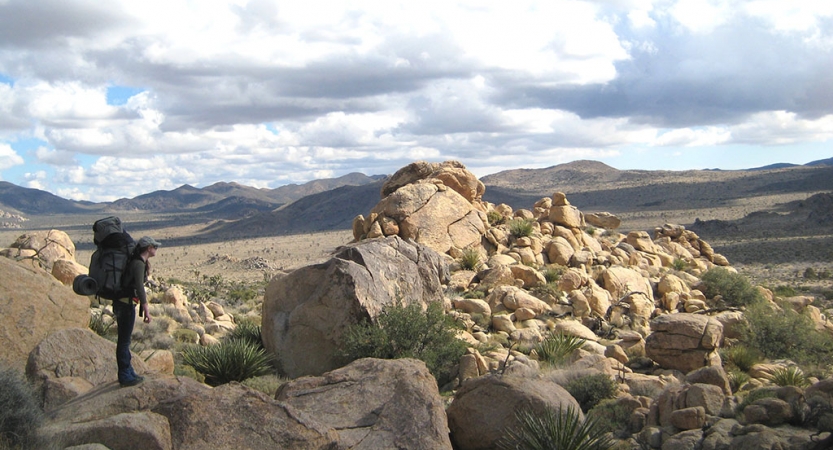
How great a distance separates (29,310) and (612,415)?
30.2 feet

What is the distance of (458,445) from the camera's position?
31.9 feet

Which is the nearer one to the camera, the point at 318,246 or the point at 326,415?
the point at 326,415

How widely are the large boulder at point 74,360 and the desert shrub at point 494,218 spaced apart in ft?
61.7

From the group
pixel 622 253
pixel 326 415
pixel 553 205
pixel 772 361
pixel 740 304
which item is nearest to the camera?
pixel 326 415

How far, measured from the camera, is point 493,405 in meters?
9.60

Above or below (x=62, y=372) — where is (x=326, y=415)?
below

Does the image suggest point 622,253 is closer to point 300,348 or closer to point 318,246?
point 300,348

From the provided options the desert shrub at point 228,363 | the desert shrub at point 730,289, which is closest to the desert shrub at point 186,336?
the desert shrub at point 228,363

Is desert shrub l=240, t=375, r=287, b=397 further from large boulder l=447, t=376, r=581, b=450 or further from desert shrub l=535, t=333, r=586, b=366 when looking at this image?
desert shrub l=535, t=333, r=586, b=366

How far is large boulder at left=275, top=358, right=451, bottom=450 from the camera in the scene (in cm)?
853

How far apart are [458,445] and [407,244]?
8.12 metres

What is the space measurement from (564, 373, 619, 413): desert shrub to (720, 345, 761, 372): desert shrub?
545 cm

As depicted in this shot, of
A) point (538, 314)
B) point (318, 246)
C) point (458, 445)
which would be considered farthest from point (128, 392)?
point (318, 246)

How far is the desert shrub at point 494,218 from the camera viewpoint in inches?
1070
